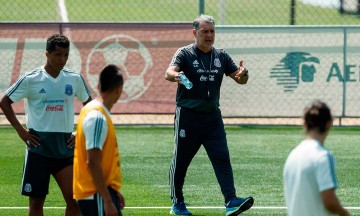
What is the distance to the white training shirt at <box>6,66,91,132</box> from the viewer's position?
893 cm

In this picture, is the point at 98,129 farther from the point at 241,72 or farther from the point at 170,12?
the point at 170,12

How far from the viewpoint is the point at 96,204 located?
283 inches

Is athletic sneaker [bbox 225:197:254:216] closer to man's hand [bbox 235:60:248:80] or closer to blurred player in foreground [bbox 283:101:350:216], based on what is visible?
man's hand [bbox 235:60:248:80]

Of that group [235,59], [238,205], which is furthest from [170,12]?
[238,205]

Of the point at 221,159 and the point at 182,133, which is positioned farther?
the point at 182,133

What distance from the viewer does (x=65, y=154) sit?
8953 millimetres

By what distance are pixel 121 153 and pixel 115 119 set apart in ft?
11.6

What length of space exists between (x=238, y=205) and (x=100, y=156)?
3424mm

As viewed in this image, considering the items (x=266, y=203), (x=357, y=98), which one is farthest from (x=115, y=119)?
(x=266, y=203)

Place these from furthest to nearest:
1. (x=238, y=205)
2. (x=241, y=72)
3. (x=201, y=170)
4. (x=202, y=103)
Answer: (x=201, y=170), (x=202, y=103), (x=241, y=72), (x=238, y=205)

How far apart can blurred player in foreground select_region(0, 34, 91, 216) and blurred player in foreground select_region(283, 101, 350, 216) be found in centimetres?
312

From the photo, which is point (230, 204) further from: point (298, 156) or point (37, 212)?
point (298, 156)

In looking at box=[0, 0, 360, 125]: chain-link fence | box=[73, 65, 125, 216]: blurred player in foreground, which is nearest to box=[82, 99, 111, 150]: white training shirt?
box=[73, 65, 125, 216]: blurred player in foreground

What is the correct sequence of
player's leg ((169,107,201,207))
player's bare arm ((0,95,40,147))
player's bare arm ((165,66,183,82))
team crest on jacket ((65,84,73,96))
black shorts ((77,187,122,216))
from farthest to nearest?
player's leg ((169,107,201,207))
player's bare arm ((165,66,183,82))
team crest on jacket ((65,84,73,96))
player's bare arm ((0,95,40,147))
black shorts ((77,187,122,216))
